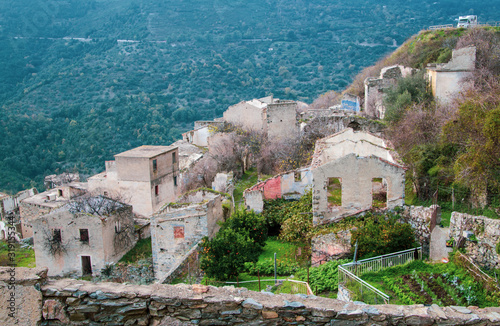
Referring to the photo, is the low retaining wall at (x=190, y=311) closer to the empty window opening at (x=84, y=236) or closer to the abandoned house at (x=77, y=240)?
the abandoned house at (x=77, y=240)

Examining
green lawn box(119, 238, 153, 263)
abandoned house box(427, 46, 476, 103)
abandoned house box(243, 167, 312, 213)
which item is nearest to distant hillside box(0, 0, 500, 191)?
green lawn box(119, 238, 153, 263)

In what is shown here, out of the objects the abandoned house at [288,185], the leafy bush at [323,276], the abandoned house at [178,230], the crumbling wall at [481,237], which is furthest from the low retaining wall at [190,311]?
the abandoned house at [288,185]

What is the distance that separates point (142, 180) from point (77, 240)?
22.8ft

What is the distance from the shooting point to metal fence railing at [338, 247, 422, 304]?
930 cm

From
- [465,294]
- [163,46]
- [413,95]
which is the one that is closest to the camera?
[465,294]

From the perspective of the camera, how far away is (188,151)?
32.3m

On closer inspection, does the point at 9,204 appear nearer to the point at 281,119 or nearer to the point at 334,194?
the point at 281,119

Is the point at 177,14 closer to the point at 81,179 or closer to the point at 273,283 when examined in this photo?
the point at 81,179

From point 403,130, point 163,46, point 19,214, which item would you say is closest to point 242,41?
point 163,46

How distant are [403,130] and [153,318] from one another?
59.8 ft

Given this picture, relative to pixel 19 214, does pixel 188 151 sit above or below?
above

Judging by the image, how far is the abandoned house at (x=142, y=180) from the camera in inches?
965

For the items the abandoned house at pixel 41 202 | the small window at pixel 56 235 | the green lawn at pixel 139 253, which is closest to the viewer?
the small window at pixel 56 235

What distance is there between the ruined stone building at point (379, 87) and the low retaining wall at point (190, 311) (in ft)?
82.1
